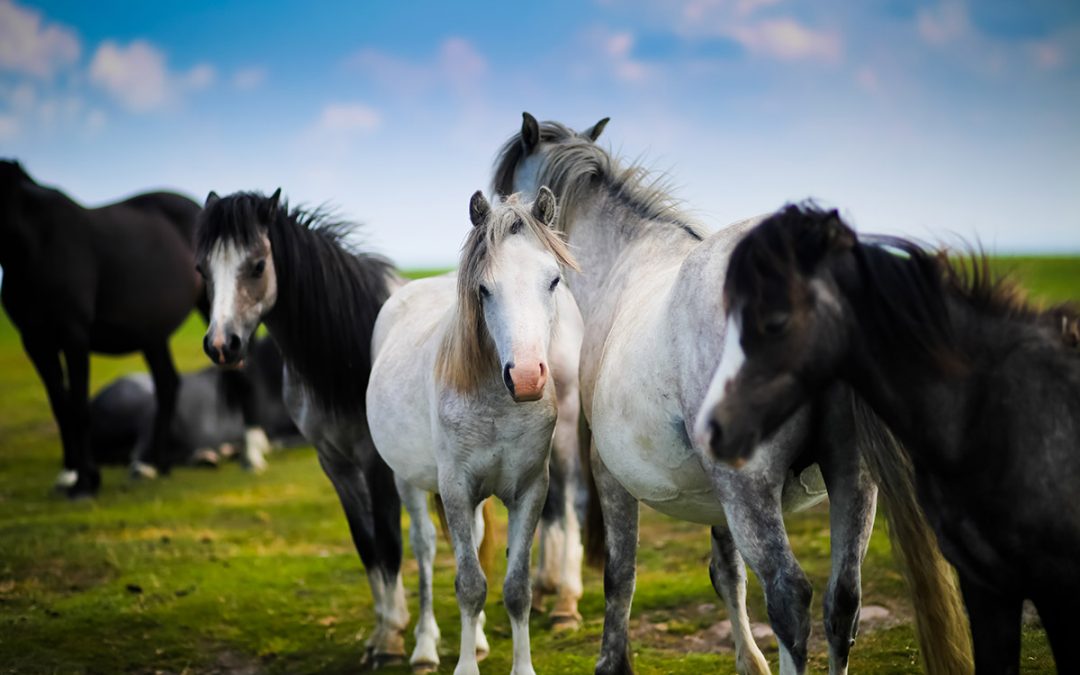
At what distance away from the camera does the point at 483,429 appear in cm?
479

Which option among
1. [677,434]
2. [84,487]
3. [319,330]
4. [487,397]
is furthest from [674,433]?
[84,487]

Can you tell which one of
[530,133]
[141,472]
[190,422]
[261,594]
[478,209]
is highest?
[530,133]

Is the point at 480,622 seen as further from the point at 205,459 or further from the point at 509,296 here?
the point at 205,459

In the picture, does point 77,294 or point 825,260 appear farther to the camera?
point 77,294

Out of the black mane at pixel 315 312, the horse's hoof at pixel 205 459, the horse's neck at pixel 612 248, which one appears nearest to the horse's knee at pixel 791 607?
the horse's neck at pixel 612 248

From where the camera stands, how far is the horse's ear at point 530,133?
5961mm

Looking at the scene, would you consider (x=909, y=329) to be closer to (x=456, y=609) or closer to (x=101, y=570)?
(x=456, y=609)

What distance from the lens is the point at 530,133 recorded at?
19.9ft

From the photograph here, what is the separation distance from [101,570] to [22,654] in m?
2.14

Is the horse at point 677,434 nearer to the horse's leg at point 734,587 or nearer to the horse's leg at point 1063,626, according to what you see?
the horse's leg at point 734,587

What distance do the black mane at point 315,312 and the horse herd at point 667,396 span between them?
2 cm

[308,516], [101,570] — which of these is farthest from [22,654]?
[308,516]

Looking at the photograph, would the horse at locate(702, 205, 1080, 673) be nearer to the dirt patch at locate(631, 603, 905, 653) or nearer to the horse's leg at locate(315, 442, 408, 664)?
the dirt patch at locate(631, 603, 905, 653)

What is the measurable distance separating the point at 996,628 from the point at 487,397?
2.43 m
